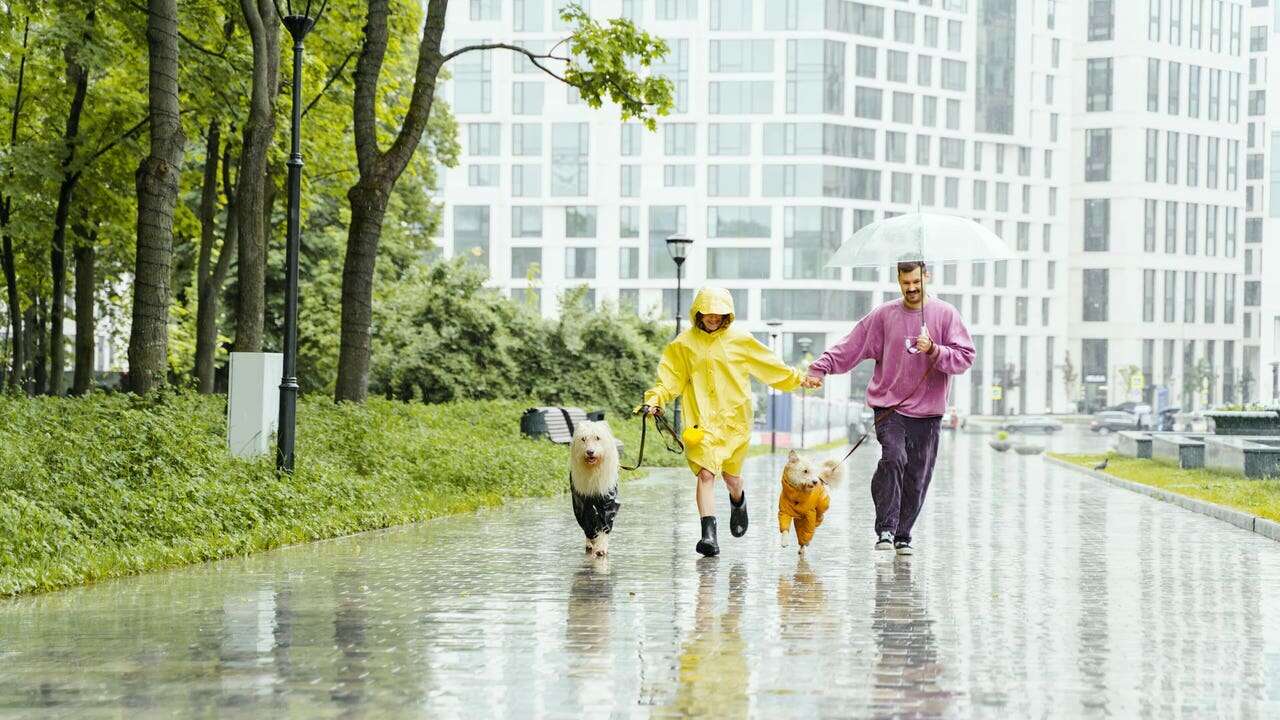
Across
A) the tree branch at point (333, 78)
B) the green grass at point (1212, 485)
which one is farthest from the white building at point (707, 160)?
the tree branch at point (333, 78)

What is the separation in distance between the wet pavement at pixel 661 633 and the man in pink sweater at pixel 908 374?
0.67m

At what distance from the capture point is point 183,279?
4103cm

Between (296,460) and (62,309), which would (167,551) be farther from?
(62,309)

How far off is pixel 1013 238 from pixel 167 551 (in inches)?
4496

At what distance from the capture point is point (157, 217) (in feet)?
57.7

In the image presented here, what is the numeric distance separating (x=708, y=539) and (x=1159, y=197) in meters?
125

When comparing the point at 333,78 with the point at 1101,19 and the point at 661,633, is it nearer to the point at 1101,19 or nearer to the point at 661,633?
the point at 661,633

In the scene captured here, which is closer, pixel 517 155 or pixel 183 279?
pixel 183 279

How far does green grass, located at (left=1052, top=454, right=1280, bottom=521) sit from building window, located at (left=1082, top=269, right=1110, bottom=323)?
99.7 meters

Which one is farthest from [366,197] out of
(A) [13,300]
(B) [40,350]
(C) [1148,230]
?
(C) [1148,230]

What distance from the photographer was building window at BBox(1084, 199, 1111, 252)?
424 ft

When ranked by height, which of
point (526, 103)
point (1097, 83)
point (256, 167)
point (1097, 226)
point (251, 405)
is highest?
point (1097, 83)

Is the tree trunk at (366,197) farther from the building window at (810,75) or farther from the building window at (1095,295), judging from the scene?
the building window at (1095,295)

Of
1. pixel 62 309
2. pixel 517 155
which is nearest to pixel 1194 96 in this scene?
pixel 517 155
